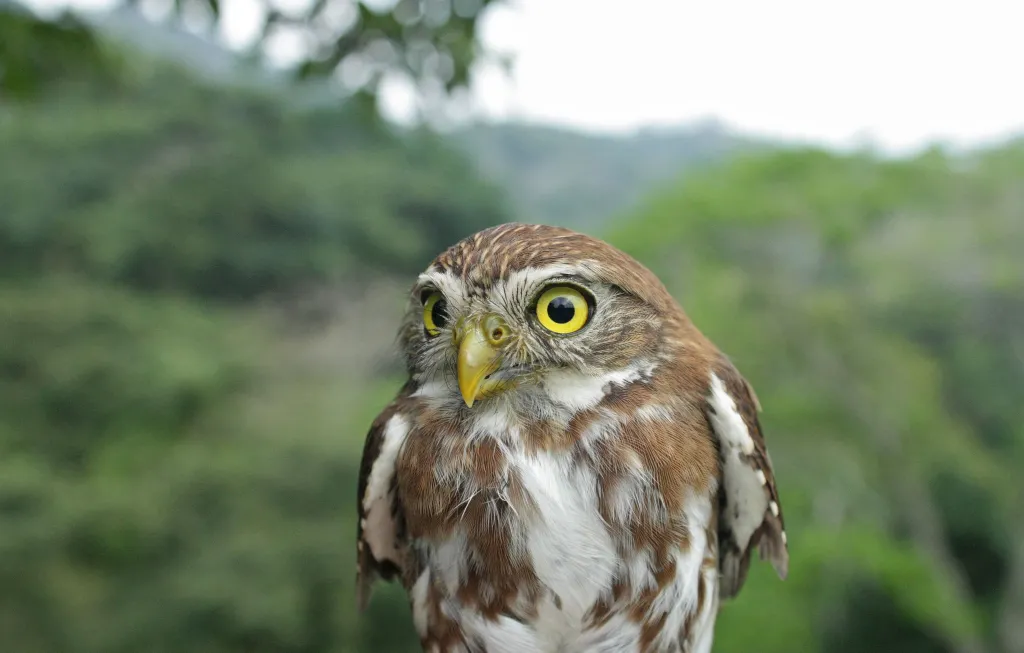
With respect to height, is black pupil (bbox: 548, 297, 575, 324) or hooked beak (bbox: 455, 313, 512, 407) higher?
black pupil (bbox: 548, 297, 575, 324)

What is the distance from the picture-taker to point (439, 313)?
1699 mm

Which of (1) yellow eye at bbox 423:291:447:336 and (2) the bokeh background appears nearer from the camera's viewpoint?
(1) yellow eye at bbox 423:291:447:336

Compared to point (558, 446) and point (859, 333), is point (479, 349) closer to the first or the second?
point (558, 446)

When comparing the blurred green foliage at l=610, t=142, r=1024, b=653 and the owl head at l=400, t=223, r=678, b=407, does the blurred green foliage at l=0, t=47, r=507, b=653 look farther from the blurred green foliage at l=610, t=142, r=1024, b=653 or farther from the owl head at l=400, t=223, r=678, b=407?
the blurred green foliage at l=610, t=142, r=1024, b=653

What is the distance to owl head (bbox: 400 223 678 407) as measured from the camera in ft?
5.15

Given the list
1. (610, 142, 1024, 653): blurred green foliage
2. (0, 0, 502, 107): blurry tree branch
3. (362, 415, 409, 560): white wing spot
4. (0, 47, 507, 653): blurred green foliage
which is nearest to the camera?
(362, 415, 409, 560): white wing spot

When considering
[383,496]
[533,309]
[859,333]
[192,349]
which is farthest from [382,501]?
[859,333]

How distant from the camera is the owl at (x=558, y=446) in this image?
5.24 ft

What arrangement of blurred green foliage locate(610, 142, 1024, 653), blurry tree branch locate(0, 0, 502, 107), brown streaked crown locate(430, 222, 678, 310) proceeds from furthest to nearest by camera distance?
blurred green foliage locate(610, 142, 1024, 653) < blurry tree branch locate(0, 0, 502, 107) < brown streaked crown locate(430, 222, 678, 310)

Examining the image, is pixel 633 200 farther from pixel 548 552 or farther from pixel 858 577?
pixel 548 552

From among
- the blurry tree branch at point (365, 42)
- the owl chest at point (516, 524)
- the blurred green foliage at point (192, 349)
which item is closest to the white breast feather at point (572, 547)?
the owl chest at point (516, 524)

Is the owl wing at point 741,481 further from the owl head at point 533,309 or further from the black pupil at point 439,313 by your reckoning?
the black pupil at point 439,313

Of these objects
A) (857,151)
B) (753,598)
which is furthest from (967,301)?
(753,598)

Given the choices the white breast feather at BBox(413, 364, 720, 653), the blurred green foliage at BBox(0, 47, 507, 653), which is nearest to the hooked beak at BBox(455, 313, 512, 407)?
the white breast feather at BBox(413, 364, 720, 653)
